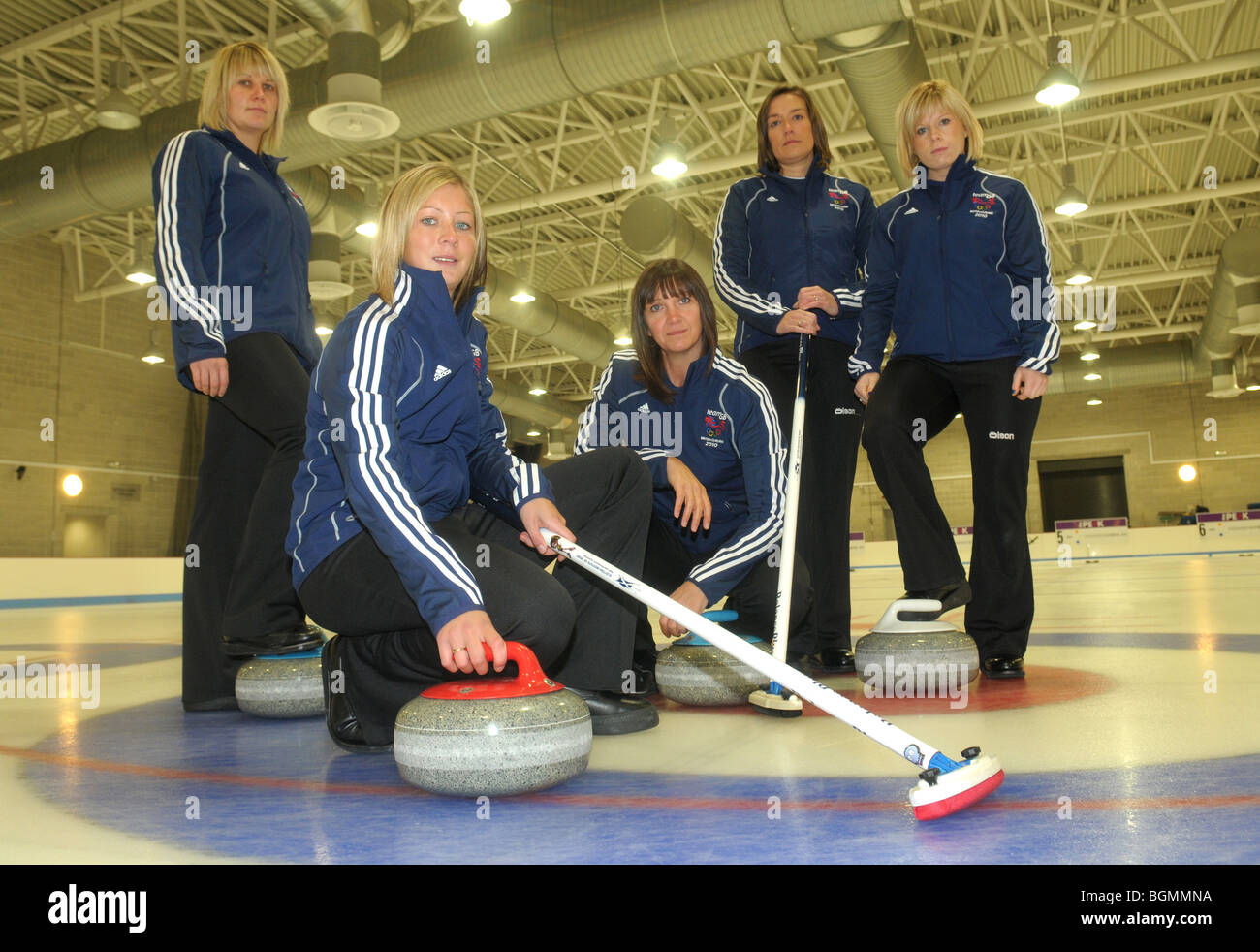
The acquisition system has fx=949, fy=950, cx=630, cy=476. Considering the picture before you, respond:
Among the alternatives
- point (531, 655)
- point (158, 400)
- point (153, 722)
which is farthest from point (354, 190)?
point (531, 655)

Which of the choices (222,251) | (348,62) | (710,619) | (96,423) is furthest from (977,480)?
(96,423)

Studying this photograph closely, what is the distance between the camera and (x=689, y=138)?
11.8 m

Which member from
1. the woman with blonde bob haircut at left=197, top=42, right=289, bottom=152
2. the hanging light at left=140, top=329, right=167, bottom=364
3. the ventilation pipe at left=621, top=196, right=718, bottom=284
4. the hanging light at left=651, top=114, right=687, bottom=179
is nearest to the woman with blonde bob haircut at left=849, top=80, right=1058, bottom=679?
the woman with blonde bob haircut at left=197, top=42, right=289, bottom=152

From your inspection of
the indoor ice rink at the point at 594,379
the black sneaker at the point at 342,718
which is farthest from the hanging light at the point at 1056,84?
the black sneaker at the point at 342,718

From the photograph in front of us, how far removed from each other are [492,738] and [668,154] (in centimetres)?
729

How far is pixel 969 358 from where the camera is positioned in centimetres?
245

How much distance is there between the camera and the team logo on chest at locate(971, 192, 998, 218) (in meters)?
2.49

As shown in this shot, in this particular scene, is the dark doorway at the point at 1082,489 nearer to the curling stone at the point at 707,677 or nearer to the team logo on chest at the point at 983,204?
the team logo on chest at the point at 983,204

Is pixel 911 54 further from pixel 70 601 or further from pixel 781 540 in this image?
pixel 70 601

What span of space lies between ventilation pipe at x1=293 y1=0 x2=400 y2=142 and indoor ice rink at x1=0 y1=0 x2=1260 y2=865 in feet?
0.18

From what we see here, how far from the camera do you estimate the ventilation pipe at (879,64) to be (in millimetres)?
6523

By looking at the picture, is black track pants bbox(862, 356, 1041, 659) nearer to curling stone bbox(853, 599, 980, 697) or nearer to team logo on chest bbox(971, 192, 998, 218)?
curling stone bbox(853, 599, 980, 697)

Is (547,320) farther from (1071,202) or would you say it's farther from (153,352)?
(1071,202)

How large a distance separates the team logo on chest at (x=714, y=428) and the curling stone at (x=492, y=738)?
1.14 m
